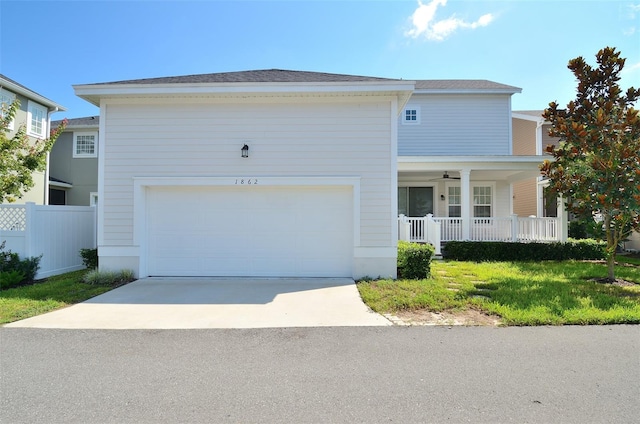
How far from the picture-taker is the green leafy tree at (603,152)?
22.8ft

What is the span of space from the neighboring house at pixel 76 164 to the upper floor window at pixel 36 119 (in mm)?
1970

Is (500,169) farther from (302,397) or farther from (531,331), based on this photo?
(302,397)

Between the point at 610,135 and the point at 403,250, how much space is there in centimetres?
495

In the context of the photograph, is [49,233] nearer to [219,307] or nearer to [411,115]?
[219,307]

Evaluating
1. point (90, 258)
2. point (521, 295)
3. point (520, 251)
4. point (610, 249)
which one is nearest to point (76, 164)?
point (90, 258)

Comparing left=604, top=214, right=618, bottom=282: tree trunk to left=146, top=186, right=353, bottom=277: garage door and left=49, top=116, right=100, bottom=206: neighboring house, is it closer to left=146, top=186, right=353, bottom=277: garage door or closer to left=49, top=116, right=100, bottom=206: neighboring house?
left=146, top=186, right=353, bottom=277: garage door

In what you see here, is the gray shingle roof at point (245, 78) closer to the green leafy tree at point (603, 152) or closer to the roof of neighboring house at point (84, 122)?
the green leafy tree at point (603, 152)

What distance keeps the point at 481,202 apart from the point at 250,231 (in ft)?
34.5

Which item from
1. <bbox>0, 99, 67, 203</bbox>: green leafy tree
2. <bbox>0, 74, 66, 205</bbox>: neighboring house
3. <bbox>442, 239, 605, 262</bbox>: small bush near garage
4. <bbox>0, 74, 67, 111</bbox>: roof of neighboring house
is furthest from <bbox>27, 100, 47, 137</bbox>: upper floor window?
<bbox>442, 239, 605, 262</bbox>: small bush near garage

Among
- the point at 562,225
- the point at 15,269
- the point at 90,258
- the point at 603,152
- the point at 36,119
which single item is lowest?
the point at 15,269

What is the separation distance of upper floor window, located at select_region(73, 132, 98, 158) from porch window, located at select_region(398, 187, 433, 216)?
14719 millimetres

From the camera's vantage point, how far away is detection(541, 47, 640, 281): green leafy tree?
695cm

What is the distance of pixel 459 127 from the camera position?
1438 cm

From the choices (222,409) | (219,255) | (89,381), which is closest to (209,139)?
(219,255)
